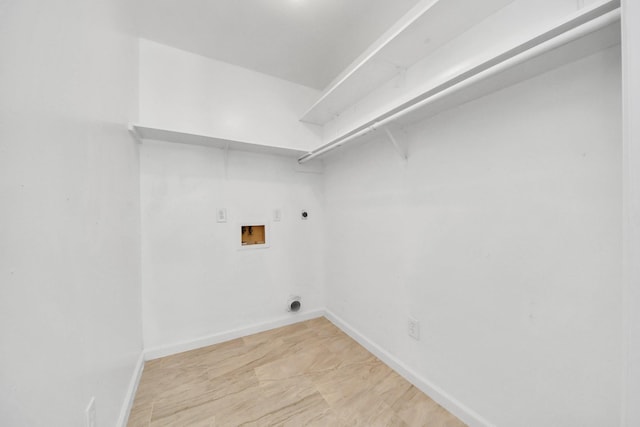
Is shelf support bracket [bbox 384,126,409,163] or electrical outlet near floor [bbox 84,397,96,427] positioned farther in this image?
shelf support bracket [bbox 384,126,409,163]

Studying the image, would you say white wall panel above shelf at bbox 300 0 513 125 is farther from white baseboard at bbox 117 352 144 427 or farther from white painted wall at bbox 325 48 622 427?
white baseboard at bbox 117 352 144 427

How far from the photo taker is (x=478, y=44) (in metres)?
1.13

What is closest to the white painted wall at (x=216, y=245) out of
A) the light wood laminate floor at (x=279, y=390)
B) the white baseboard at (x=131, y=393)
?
the white baseboard at (x=131, y=393)

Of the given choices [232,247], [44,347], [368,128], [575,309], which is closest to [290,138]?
[368,128]

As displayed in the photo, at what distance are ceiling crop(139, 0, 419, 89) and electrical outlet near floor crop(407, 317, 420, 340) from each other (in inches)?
78.3

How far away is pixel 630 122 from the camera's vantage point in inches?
20.8

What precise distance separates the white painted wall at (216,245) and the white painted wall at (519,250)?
1021mm

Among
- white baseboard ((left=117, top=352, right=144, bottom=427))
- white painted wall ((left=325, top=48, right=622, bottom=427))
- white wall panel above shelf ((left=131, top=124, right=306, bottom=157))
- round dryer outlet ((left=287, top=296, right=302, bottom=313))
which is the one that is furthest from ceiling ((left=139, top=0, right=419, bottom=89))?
white baseboard ((left=117, top=352, right=144, bottom=427))

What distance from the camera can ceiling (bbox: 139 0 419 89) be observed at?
55.8 inches

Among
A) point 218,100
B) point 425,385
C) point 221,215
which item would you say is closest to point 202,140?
point 218,100

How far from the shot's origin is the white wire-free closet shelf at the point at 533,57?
66 cm

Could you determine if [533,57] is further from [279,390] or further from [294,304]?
[294,304]

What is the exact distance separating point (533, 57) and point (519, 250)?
0.75 m

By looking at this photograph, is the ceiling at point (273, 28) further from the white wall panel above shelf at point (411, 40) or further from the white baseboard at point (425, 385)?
the white baseboard at point (425, 385)
